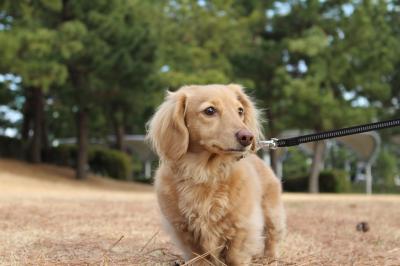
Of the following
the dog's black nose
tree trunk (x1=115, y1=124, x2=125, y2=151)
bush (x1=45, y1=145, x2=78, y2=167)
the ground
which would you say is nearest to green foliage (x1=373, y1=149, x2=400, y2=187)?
tree trunk (x1=115, y1=124, x2=125, y2=151)

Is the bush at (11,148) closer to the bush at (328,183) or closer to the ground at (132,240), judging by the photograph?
the bush at (328,183)

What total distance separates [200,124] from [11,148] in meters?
21.1

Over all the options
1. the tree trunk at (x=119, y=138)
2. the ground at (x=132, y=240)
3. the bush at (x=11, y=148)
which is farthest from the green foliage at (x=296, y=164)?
the ground at (x=132, y=240)

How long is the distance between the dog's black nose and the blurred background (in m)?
13.6

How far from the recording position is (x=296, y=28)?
2184cm

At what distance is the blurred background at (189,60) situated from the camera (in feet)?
56.7

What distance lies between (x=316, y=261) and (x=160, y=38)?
58.3ft

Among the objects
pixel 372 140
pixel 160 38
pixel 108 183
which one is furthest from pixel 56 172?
pixel 372 140

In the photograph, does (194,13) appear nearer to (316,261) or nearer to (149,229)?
(149,229)

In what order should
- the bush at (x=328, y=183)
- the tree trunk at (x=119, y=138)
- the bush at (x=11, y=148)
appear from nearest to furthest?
the bush at (x=11, y=148) < the bush at (x=328, y=183) < the tree trunk at (x=119, y=138)

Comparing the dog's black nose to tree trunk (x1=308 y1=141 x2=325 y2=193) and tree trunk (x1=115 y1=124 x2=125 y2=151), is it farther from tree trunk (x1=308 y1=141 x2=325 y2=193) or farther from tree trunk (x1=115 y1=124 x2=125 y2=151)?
tree trunk (x1=115 y1=124 x2=125 y2=151)

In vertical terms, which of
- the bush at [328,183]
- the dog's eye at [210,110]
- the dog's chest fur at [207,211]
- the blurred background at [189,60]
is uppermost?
the blurred background at [189,60]

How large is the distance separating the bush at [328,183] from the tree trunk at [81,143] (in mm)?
9348

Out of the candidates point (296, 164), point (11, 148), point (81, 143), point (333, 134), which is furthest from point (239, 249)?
point (296, 164)
